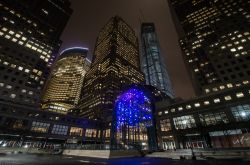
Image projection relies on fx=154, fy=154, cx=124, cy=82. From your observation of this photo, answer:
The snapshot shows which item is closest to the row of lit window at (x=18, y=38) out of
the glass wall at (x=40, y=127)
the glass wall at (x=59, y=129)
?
the glass wall at (x=40, y=127)

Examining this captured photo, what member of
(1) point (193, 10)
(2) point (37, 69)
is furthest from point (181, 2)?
(2) point (37, 69)

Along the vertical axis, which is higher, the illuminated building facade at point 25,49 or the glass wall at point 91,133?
the illuminated building facade at point 25,49

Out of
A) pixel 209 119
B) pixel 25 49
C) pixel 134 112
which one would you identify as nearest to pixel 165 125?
pixel 209 119

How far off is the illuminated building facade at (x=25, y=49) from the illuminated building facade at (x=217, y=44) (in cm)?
8926

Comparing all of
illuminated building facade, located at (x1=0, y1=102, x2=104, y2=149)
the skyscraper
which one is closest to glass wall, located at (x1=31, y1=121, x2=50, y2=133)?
illuminated building facade, located at (x1=0, y1=102, x2=104, y2=149)

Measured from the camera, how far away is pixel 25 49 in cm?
9000

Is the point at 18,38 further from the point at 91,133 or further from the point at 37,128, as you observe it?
the point at 91,133

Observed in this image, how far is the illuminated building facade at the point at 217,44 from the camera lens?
235 ft

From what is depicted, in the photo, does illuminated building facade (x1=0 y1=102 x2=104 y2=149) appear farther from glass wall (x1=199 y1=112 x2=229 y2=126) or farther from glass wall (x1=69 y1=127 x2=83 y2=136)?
glass wall (x1=199 y1=112 x2=229 y2=126)

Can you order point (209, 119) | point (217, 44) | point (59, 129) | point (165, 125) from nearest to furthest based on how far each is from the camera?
1. point (209, 119)
2. point (165, 125)
3. point (59, 129)
4. point (217, 44)

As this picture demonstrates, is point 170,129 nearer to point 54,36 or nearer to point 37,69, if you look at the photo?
point 37,69

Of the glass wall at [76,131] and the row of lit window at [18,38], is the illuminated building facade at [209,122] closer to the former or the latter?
the glass wall at [76,131]

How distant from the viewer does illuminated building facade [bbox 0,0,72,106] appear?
254 ft

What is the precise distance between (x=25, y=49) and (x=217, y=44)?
358ft
